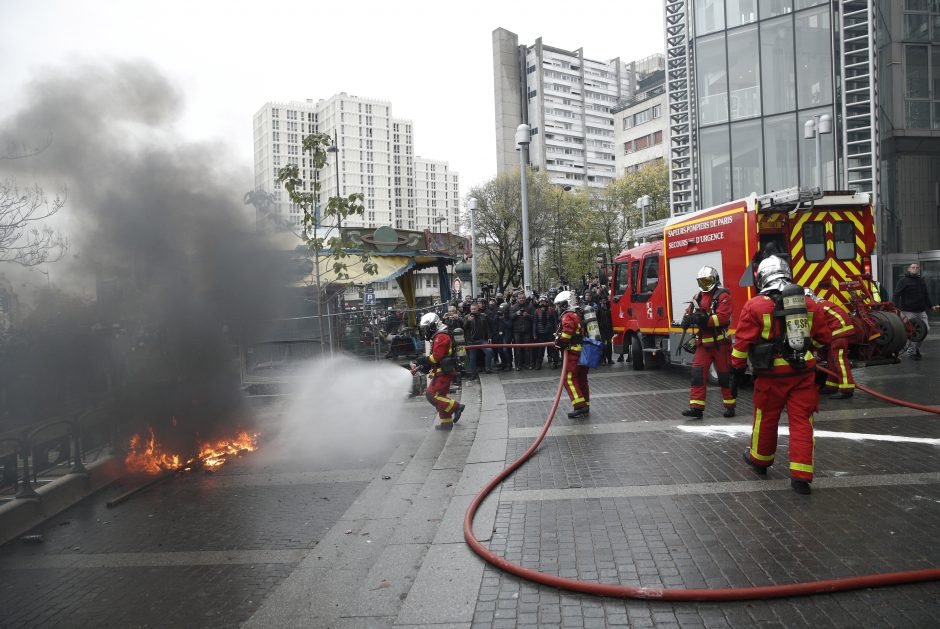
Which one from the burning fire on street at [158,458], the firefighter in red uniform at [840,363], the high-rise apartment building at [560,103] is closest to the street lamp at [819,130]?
the firefighter in red uniform at [840,363]

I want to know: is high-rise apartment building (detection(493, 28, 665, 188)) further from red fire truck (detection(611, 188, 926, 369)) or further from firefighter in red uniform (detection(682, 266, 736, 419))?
firefighter in red uniform (detection(682, 266, 736, 419))

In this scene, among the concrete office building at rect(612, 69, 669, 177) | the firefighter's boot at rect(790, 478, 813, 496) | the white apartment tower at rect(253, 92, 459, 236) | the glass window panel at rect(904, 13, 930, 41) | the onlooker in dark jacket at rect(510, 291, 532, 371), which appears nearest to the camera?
the firefighter's boot at rect(790, 478, 813, 496)

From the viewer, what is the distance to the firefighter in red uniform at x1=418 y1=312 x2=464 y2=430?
848 centimetres

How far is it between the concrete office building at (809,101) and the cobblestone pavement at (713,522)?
15.5m

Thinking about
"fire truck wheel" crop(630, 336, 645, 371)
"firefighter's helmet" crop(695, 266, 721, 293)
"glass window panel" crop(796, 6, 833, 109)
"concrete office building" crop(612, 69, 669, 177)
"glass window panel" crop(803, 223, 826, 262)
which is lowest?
"fire truck wheel" crop(630, 336, 645, 371)

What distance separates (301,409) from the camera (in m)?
10.7

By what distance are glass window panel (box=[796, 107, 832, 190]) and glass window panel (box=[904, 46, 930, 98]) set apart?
190 inches

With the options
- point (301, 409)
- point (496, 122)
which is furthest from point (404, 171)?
point (301, 409)

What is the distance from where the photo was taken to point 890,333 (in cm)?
910

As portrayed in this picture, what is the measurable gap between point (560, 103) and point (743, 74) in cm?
8984

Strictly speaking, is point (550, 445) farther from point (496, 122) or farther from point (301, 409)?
point (496, 122)

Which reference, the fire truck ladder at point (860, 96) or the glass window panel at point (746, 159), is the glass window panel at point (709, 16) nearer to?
the glass window panel at point (746, 159)

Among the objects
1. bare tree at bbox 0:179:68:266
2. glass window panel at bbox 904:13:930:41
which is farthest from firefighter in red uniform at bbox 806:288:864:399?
glass window panel at bbox 904:13:930:41

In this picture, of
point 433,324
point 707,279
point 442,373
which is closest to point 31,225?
point 433,324
